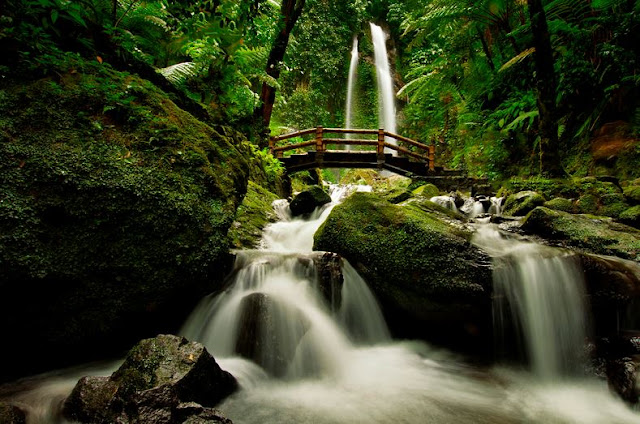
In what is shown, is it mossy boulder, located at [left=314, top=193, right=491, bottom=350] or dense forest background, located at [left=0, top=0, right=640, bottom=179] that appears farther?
mossy boulder, located at [left=314, top=193, right=491, bottom=350]

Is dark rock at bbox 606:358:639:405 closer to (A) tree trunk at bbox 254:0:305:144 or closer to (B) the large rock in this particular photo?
(B) the large rock

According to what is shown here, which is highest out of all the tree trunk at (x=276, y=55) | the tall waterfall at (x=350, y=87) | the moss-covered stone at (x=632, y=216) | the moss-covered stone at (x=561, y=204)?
the tall waterfall at (x=350, y=87)

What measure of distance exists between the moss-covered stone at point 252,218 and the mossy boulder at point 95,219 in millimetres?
1493

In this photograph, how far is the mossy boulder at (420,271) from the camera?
3.58m

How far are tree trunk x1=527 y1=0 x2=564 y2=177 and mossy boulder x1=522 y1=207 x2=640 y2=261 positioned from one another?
6.37 feet

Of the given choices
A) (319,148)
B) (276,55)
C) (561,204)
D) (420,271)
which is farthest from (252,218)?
(276,55)

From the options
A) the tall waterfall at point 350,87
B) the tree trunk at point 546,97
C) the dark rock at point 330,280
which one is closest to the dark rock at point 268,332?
the dark rock at point 330,280

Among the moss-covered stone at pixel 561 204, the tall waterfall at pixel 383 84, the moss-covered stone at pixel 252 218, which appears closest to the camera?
the moss-covered stone at pixel 252 218

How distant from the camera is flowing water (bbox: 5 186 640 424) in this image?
257 centimetres

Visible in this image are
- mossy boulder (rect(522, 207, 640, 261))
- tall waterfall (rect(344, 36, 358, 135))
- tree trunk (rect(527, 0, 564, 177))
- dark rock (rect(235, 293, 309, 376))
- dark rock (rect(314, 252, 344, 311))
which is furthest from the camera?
tall waterfall (rect(344, 36, 358, 135))

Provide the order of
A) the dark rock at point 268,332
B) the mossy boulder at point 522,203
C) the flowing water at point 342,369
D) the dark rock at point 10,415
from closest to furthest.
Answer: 1. the dark rock at point 10,415
2. the flowing water at point 342,369
3. the dark rock at point 268,332
4. the mossy boulder at point 522,203

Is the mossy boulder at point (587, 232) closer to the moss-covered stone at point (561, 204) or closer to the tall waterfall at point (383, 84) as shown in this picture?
the moss-covered stone at point (561, 204)

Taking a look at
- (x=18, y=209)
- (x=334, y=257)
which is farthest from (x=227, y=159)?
(x=18, y=209)

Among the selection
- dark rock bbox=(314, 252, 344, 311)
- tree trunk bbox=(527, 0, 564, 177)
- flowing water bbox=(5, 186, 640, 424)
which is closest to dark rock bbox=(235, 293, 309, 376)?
flowing water bbox=(5, 186, 640, 424)
